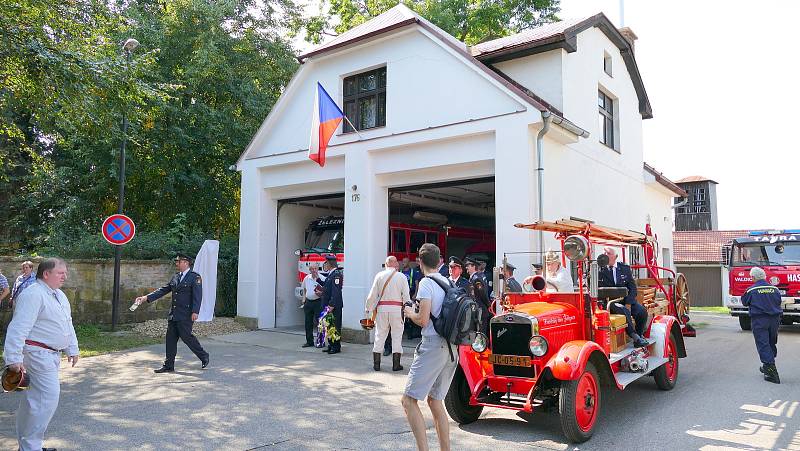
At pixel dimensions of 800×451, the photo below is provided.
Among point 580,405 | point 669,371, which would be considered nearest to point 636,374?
point 669,371

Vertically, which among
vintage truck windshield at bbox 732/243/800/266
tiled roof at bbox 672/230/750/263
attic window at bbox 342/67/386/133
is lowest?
vintage truck windshield at bbox 732/243/800/266

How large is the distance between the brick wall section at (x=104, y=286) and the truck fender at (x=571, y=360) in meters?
12.2

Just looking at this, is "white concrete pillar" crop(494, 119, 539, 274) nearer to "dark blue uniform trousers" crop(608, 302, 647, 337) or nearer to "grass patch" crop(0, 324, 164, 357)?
"dark blue uniform trousers" crop(608, 302, 647, 337)

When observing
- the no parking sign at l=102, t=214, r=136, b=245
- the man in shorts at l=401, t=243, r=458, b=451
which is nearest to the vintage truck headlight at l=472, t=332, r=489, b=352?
the man in shorts at l=401, t=243, r=458, b=451

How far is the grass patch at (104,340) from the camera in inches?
428

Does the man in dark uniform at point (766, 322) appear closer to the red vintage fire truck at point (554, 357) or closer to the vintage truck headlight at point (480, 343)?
the red vintage fire truck at point (554, 357)

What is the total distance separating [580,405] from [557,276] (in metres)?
1.86

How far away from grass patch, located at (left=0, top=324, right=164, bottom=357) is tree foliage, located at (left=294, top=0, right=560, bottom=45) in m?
14.4

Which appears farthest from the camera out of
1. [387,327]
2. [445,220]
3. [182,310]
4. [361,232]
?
[445,220]

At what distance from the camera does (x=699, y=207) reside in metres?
59.5

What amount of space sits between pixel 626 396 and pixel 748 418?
56.8 inches

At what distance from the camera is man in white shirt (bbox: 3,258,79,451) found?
460 cm

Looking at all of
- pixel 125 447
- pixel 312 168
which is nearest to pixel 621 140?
pixel 312 168

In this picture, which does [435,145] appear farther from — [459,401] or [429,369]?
[429,369]
